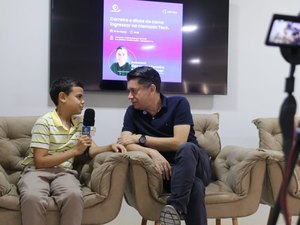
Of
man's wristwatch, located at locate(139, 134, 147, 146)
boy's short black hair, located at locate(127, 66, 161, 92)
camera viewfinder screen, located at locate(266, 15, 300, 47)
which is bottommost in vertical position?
man's wristwatch, located at locate(139, 134, 147, 146)

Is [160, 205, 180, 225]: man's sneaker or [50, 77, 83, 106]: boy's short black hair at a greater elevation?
[50, 77, 83, 106]: boy's short black hair

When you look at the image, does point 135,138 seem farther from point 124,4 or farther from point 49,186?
point 124,4

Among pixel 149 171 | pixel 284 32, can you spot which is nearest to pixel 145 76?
pixel 149 171

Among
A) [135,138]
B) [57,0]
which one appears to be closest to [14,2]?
[57,0]

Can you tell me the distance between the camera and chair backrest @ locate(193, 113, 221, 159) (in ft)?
9.02

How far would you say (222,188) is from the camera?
2.41 m

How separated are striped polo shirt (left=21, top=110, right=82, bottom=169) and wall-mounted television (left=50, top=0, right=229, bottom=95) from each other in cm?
61

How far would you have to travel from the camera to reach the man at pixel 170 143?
81.7 inches

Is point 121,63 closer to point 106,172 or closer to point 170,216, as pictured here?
point 106,172

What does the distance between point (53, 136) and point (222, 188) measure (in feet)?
3.35

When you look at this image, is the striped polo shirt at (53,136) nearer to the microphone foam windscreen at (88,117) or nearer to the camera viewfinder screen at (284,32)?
the microphone foam windscreen at (88,117)

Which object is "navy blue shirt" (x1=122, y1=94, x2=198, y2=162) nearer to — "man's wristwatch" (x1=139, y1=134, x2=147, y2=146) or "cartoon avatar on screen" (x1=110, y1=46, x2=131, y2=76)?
"man's wristwatch" (x1=139, y1=134, x2=147, y2=146)

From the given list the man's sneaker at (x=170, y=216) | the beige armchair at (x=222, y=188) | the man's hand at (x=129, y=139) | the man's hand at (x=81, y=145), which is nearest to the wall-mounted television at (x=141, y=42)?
the man's hand at (x=129, y=139)

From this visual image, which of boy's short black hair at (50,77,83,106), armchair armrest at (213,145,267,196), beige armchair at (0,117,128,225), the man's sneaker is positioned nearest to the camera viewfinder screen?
the man's sneaker
